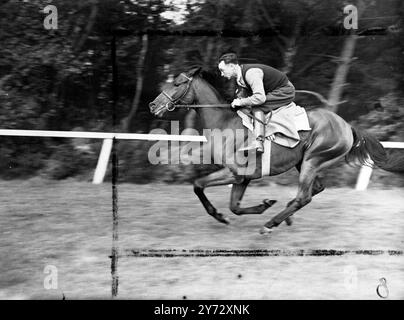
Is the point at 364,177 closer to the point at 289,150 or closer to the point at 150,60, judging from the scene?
the point at 289,150

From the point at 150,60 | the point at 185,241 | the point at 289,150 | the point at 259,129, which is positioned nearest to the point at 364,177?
the point at 289,150

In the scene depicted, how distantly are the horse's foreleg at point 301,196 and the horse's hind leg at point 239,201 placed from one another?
0.36ft

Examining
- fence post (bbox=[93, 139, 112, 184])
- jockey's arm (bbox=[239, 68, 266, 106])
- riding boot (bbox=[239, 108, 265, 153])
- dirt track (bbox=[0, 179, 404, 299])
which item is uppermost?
jockey's arm (bbox=[239, 68, 266, 106])

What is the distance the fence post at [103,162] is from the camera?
4609 mm

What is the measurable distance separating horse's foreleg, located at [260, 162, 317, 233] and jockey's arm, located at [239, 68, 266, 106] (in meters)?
0.58

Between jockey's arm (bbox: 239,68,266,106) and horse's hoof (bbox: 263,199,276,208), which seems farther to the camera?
horse's hoof (bbox: 263,199,276,208)

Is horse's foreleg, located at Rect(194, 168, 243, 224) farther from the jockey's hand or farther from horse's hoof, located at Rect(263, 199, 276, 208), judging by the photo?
the jockey's hand

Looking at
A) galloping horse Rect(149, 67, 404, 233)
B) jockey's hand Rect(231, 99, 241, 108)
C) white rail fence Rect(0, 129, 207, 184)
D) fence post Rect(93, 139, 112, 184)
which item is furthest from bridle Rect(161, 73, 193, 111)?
fence post Rect(93, 139, 112, 184)

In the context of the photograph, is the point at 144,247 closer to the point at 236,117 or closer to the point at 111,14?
the point at 236,117

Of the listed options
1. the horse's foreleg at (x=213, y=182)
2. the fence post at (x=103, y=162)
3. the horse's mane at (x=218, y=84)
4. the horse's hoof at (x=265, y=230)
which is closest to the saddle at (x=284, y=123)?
the horse's mane at (x=218, y=84)

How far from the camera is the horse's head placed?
460 centimetres

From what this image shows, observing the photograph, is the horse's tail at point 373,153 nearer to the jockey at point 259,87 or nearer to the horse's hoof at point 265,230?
the jockey at point 259,87

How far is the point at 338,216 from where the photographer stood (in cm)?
468
